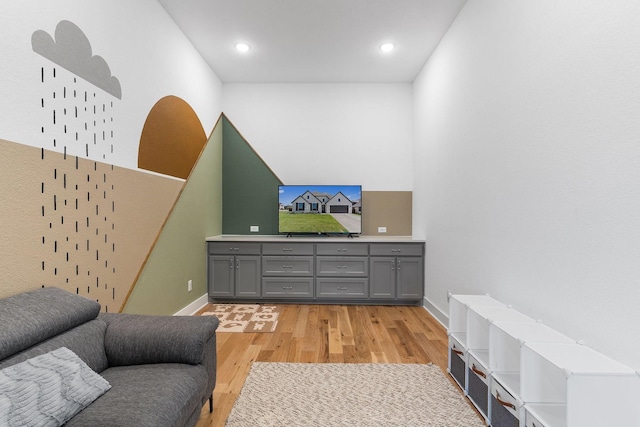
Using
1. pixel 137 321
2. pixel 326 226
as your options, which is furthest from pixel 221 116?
pixel 137 321

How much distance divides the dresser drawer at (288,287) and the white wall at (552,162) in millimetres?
1966

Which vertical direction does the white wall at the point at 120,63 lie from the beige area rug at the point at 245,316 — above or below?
above

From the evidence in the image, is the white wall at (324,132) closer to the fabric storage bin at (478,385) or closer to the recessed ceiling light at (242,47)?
the recessed ceiling light at (242,47)

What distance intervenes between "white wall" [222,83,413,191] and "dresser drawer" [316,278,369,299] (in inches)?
58.6

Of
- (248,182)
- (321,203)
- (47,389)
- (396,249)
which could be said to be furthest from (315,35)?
(47,389)

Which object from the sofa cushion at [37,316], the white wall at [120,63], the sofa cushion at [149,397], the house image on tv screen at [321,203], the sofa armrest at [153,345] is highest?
the white wall at [120,63]

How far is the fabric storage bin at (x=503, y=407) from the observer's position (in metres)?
1.68

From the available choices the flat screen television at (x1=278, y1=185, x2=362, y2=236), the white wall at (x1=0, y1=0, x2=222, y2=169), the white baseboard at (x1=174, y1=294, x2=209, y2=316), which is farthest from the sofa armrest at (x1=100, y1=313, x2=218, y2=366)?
the flat screen television at (x1=278, y1=185, x2=362, y2=236)

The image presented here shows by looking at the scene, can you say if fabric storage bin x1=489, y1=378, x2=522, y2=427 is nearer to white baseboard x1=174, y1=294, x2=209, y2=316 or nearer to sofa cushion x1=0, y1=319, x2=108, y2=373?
sofa cushion x1=0, y1=319, x2=108, y2=373

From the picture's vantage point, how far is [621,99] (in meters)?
1.49

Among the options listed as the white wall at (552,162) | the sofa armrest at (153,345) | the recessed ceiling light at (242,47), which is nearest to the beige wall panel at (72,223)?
the sofa armrest at (153,345)

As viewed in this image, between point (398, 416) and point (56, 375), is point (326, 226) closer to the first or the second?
point (398, 416)

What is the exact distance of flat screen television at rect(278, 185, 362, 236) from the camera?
15.9 ft

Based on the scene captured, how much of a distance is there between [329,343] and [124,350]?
6.30 feet
